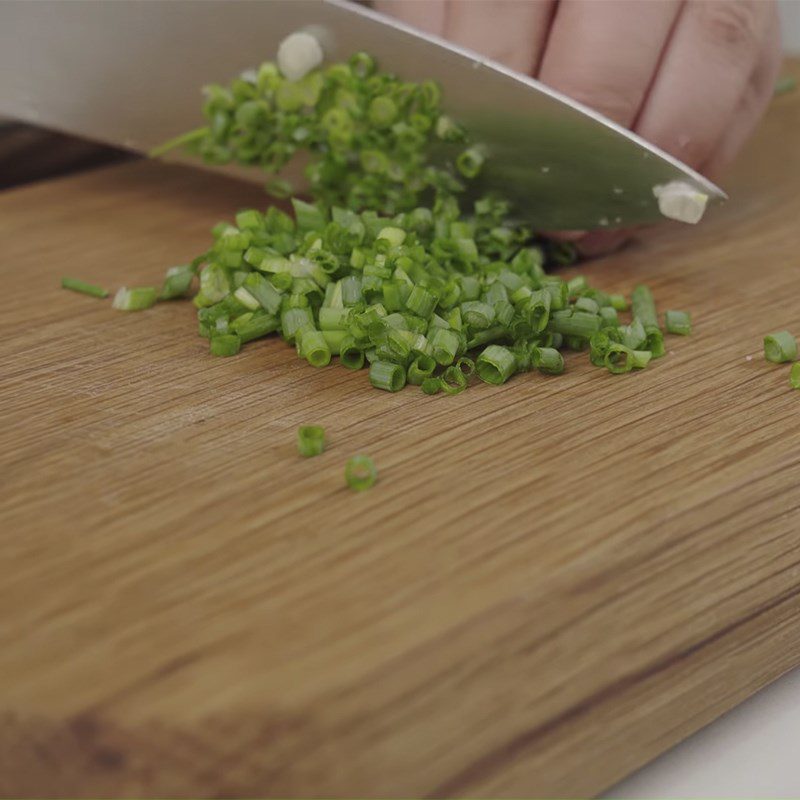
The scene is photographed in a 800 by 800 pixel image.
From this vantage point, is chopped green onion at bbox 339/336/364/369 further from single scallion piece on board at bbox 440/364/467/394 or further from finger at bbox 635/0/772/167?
finger at bbox 635/0/772/167

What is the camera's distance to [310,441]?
111 cm

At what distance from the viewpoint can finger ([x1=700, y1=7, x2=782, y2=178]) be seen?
1653mm

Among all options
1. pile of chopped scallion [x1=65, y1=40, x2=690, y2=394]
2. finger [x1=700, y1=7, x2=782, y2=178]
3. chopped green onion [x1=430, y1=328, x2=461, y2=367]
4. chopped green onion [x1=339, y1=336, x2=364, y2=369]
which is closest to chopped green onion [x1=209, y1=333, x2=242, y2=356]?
pile of chopped scallion [x1=65, y1=40, x2=690, y2=394]

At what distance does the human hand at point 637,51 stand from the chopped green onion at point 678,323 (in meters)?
0.27

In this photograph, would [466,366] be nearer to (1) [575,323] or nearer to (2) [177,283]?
(1) [575,323]

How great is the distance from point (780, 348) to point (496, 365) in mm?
310

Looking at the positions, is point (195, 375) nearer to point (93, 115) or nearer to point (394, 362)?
point (394, 362)

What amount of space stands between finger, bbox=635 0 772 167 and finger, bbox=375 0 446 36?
302 millimetres

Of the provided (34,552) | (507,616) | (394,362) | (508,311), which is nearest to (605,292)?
(508,311)

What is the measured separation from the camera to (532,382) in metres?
1.26

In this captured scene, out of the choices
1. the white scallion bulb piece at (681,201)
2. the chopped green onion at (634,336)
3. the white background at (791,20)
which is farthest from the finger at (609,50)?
the white background at (791,20)

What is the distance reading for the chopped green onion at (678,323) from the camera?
1.36 m

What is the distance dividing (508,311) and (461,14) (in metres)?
0.49

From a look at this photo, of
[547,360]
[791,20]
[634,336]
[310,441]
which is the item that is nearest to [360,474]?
[310,441]
